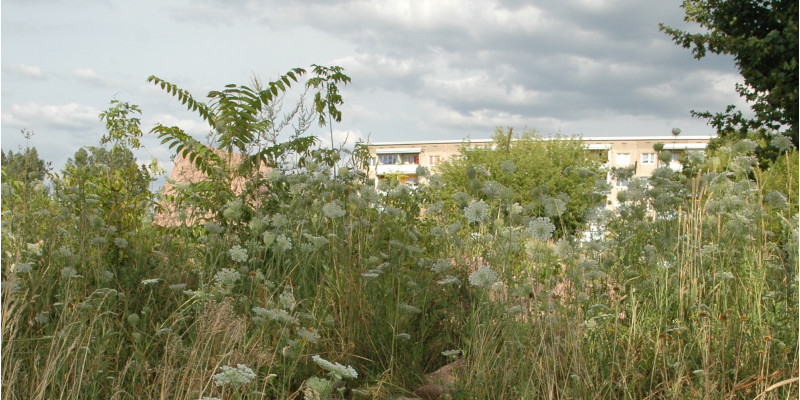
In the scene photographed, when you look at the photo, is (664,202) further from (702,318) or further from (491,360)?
(491,360)

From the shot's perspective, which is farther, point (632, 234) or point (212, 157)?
point (212, 157)

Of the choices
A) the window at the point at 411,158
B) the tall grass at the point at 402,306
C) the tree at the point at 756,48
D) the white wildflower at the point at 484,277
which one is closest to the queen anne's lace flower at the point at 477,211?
the tall grass at the point at 402,306

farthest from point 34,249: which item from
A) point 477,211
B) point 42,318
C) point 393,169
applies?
point 393,169

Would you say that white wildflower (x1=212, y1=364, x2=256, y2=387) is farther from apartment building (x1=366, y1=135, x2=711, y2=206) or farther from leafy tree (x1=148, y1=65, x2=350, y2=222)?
apartment building (x1=366, y1=135, x2=711, y2=206)

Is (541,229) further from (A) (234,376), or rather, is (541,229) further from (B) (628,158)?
(B) (628,158)

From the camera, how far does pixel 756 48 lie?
15.8 m

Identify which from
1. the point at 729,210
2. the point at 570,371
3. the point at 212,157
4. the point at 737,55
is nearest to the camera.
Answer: the point at 570,371

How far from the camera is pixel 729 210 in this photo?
173 inches

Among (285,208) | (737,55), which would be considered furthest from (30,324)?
(737,55)

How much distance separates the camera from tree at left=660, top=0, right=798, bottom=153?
50.9ft

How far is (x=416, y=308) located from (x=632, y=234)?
1.43 meters

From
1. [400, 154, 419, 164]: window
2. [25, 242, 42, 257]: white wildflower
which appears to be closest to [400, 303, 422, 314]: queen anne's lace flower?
[25, 242, 42, 257]: white wildflower

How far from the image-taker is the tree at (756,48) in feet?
50.9

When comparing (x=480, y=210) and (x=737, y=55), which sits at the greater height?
(x=737, y=55)
